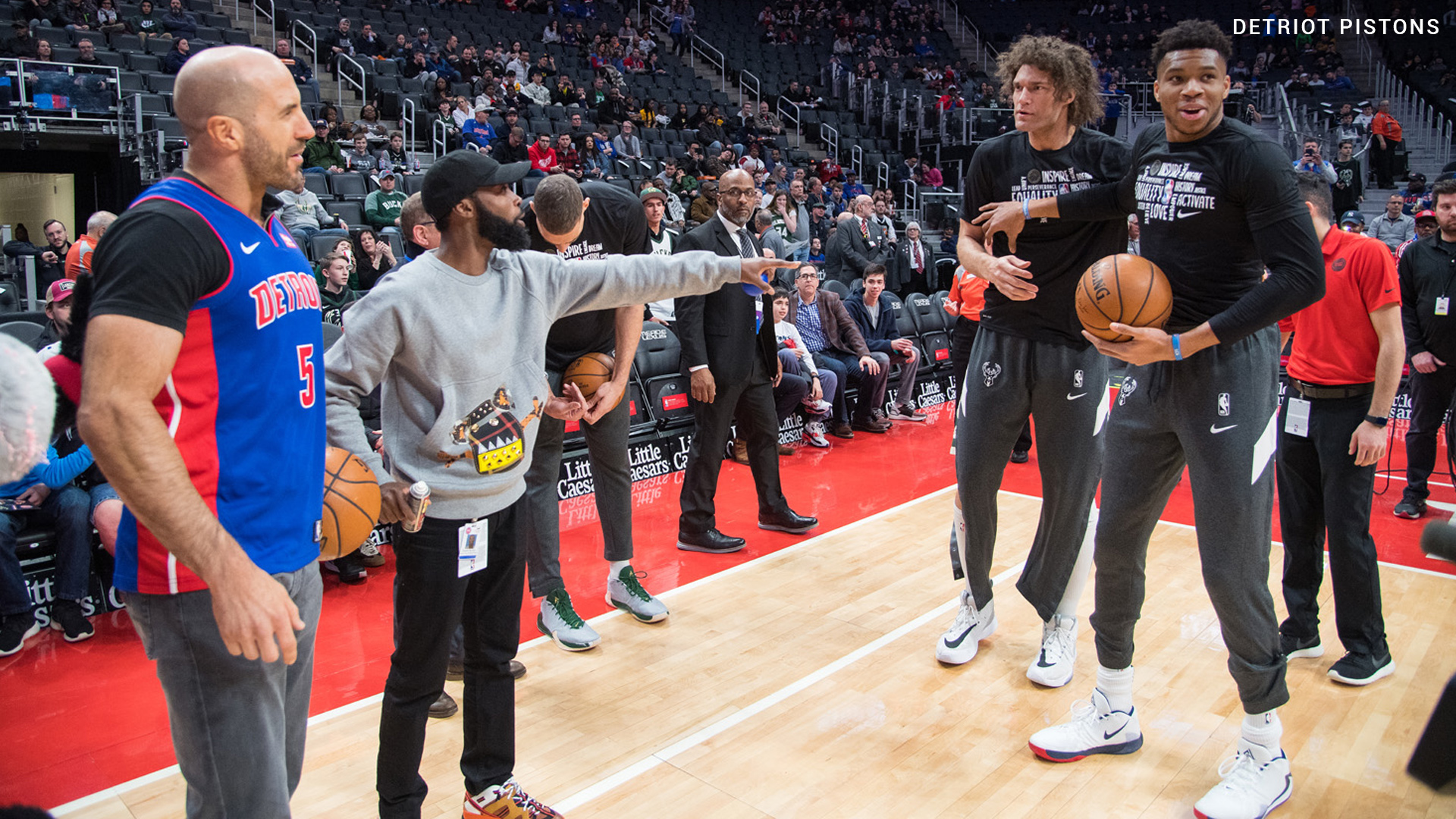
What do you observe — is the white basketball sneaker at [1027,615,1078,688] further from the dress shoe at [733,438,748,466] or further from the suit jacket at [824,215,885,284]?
the suit jacket at [824,215,885,284]

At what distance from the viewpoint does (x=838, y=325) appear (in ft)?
28.2

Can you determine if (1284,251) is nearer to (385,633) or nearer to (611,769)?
(611,769)

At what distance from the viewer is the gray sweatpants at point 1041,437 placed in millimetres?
3394

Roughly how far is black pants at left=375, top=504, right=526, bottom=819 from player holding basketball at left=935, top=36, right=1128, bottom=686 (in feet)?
5.92

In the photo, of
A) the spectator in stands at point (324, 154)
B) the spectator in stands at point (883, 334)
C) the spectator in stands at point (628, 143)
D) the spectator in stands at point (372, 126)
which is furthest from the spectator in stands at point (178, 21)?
the spectator in stands at point (883, 334)

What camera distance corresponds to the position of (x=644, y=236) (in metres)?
4.20

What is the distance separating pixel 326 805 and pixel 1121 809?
2.27 m

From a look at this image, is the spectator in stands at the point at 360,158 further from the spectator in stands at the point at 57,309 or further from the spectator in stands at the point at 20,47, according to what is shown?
the spectator in stands at the point at 57,309

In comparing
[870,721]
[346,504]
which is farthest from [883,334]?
[346,504]

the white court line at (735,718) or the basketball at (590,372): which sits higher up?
the basketball at (590,372)

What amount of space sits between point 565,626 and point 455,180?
217cm

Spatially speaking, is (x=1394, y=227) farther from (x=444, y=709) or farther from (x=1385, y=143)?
(x=444, y=709)

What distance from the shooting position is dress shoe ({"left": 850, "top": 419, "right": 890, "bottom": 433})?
8.51 meters

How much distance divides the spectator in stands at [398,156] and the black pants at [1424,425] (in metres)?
9.78
